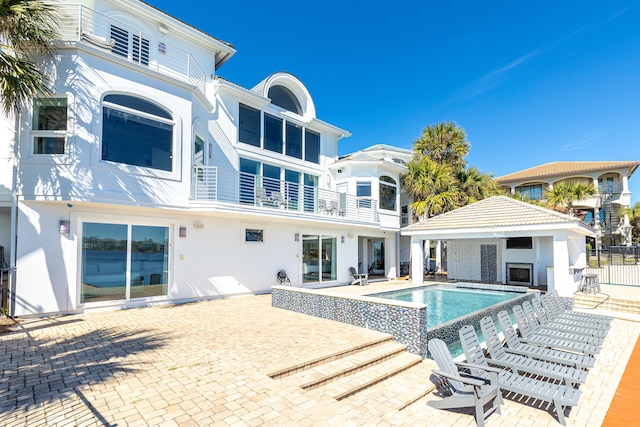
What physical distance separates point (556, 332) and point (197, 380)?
29.7 feet

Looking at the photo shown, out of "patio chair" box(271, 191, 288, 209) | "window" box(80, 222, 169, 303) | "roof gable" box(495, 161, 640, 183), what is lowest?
"window" box(80, 222, 169, 303)

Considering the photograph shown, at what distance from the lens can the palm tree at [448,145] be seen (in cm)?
2373

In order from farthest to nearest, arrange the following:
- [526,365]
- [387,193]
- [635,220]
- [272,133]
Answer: [635,220]
[387,193]
[272,133]
[526,365]

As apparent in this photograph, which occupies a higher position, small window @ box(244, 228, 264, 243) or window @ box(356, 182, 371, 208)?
window @ box(356, 182, 371, 208)

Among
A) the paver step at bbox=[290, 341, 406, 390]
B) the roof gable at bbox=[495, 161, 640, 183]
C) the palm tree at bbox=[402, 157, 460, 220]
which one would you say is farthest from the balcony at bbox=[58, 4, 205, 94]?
the roof gable at bbox=[495, 161, 640, 183]

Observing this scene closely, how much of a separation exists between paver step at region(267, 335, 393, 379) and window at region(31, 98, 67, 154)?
9.60 m

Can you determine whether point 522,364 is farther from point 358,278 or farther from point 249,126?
point 249,126

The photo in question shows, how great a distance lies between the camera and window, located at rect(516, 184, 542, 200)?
47594 mm

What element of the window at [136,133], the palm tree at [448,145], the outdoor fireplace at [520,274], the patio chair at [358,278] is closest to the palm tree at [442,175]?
the palm tree at [448,145]

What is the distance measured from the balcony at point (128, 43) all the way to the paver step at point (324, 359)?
10.8 m

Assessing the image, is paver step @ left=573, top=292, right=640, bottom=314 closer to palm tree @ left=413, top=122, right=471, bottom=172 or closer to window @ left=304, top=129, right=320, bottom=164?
palm tree @ left=413, top=122, right=471, bottom=172

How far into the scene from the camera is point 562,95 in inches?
921

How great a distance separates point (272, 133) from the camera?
18.8 metres

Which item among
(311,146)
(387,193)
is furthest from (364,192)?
(311,146)
